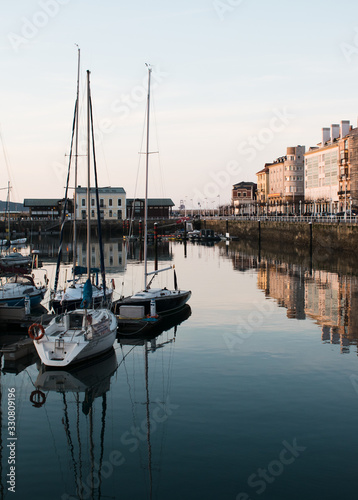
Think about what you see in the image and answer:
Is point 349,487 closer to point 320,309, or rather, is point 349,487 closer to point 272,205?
point 320,309

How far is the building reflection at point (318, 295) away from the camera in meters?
32.1

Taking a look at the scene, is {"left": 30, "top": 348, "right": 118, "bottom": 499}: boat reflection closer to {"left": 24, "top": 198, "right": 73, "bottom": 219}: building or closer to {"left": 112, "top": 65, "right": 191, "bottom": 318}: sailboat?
{"left": 112, "top": 65, "right": 191, "bottom": 318}: sailboat

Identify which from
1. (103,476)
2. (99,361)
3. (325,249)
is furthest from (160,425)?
(325,249)

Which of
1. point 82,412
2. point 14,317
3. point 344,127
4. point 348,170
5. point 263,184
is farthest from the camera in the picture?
point 263,184

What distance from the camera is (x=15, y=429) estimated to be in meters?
18.3

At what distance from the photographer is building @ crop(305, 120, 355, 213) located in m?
109

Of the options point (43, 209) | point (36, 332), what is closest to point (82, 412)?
point (36, 332)

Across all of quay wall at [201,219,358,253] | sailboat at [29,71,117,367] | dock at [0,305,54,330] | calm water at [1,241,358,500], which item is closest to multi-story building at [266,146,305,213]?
quay wall at [201,219,358,253]

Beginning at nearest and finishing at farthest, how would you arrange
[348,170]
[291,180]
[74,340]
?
[74,340], [348,170], [291,180]

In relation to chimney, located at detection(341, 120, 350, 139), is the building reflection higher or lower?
lower

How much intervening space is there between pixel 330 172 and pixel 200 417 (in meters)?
107

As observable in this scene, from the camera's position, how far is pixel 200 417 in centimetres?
1905

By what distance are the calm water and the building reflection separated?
34 centimetres

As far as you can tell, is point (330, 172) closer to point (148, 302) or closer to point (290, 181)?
point (290, 181)
